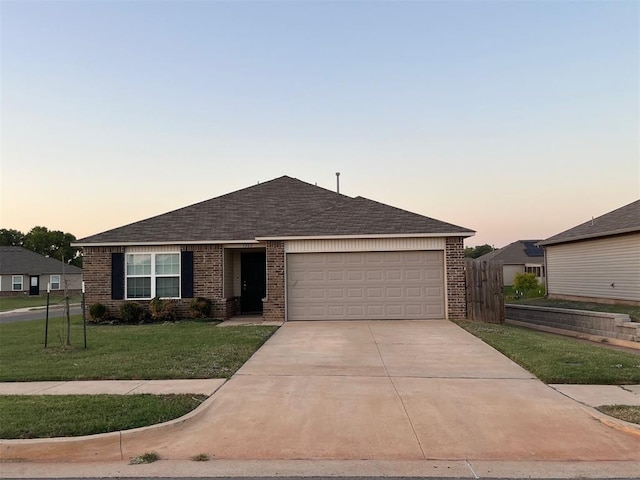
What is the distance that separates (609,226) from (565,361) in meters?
14.2

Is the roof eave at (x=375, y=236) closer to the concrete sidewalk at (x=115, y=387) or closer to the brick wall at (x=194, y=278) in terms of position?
the brick wall at (x=194, y=278)

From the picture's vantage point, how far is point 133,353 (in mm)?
10297

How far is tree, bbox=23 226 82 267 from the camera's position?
77.8 m

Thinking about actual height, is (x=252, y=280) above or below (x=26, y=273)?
below

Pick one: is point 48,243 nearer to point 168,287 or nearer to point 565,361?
point 168,287

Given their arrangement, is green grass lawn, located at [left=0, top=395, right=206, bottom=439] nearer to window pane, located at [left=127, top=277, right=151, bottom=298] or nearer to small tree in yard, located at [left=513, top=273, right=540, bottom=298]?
window pane, located at [left=127, top=277, right=151, bottom=298]

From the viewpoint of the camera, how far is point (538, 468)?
4.76 meters

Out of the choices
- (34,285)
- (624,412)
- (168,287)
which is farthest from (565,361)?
(34,285)

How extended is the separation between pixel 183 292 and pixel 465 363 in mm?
10684

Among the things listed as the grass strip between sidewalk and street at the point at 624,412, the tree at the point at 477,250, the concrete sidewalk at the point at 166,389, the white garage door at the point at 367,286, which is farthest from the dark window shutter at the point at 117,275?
the tree at the point at 477,250

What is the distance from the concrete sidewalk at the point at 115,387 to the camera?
724 cm

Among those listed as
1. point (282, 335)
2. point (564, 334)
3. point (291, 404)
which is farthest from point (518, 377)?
point (564, 334)

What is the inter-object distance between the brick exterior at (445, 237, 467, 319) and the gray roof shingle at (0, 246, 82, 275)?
4603 centimetres

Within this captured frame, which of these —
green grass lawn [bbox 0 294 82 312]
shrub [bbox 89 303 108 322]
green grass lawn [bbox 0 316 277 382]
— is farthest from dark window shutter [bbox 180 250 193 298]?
green grass lawn [bbox 0 294 82 312]
